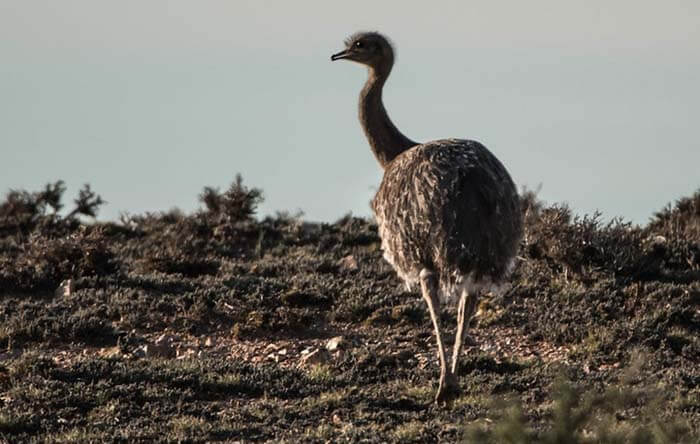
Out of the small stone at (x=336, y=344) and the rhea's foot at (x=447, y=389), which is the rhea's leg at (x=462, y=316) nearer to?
the rhea's foot at (x=447, y=389)

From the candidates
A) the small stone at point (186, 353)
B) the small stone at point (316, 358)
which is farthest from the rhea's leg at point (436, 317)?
the small stone at point (186, 353)

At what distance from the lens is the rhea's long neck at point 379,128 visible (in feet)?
42.5

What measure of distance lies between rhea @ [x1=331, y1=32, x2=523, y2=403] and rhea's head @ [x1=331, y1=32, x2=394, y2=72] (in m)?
2.38

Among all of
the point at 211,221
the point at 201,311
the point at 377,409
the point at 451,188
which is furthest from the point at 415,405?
the point at 211,221

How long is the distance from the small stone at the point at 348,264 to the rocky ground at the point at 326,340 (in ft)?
0.14

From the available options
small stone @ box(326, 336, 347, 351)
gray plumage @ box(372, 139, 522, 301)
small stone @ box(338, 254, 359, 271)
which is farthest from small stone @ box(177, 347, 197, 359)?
small stone @ box(338, 254, 359, 271)

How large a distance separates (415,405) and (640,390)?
1831 millimetres

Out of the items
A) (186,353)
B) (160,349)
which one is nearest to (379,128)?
(186,353)

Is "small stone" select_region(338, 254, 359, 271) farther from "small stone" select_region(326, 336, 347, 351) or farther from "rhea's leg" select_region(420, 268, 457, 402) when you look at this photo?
"rhea's leg" select_region(420, 268, 457, 402)

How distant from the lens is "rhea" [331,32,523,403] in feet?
35.0

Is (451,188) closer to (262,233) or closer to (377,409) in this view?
(377,409)

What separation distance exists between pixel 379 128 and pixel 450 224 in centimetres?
274

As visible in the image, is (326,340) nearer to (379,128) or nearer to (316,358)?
(316,358)

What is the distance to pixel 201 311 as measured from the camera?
14789mm
